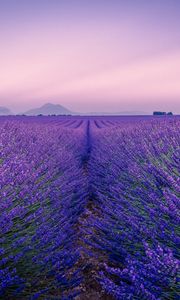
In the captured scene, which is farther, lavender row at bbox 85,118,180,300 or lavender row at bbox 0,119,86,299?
lavender row at bbox 0,119,86,299

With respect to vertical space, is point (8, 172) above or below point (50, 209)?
above

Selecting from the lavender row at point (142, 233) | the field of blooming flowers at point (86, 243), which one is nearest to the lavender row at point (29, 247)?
the field of blooming flowers at point (86, 243)

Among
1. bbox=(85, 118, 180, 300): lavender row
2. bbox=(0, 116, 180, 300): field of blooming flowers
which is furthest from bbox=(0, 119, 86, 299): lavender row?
bbox=(85, 118, 180, 300): lavender row

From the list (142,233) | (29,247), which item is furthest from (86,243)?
(29,247)

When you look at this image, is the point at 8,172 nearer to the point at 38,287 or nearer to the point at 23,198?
the point at 23,198

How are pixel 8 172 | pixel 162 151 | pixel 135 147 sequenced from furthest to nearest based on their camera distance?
pixel 135 147
pixel 162 151
pixel 8 172

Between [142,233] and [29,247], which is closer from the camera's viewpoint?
[29,247]

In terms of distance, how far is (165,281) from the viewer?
125 cm

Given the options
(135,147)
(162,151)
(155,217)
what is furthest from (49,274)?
(135,147)

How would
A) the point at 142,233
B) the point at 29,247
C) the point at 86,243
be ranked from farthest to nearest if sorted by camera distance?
the point at 86,243
the point at 142,233
the point at 29,247

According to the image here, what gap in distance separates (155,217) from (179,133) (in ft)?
7.39

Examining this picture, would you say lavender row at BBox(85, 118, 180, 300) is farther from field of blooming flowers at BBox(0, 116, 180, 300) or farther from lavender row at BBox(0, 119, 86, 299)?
lavender row at BBox(0, 119, 86, 299)

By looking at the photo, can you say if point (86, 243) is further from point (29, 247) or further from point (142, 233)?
point (29, 247)

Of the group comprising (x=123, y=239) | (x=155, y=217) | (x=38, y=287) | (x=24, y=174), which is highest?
(x=24, y=174)
